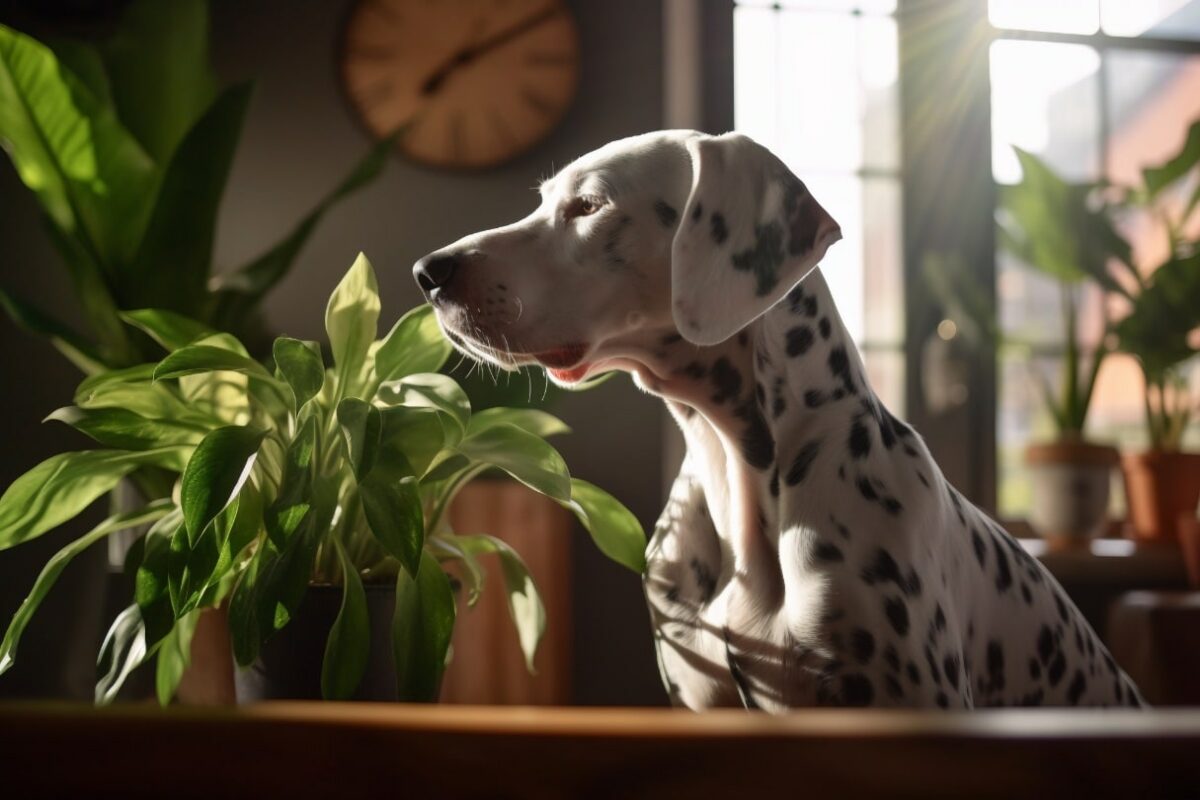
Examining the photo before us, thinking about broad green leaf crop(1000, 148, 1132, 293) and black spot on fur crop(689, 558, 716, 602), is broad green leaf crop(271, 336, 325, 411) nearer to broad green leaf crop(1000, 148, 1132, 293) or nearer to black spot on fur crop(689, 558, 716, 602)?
black spot on fur crop(689, 558, 716, 602)

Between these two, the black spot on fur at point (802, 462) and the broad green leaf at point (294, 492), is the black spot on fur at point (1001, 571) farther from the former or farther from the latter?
the broad green leaf at point (294, 492)

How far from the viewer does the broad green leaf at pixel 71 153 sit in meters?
1.25

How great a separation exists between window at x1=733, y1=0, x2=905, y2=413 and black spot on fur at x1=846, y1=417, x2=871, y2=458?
1935 millimetres

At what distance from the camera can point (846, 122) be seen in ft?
9.17

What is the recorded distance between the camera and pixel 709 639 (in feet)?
2.82

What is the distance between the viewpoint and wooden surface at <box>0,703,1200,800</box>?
0.26 metres

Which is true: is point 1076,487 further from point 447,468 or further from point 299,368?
point 299,368

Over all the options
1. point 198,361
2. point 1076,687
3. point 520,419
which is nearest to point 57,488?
point 198,361

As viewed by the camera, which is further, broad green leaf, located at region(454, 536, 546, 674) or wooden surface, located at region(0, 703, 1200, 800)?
broad green leaf, located at region(454, 536, 546, 674)

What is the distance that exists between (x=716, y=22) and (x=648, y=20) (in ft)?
0.75

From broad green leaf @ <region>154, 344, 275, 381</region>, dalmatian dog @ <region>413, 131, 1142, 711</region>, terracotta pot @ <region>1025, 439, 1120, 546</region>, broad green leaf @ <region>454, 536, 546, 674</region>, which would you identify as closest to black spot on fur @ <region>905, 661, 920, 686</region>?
dalmatian dog @ <region>413, 131, 1142, 711</region>

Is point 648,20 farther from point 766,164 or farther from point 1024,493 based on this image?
point 766,164

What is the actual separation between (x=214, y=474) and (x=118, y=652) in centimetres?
20

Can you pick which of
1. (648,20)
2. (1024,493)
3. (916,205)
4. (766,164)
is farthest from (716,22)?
(766,164)
